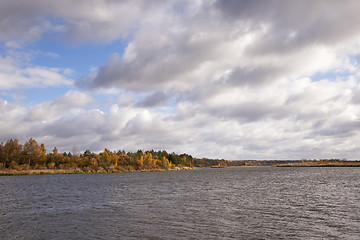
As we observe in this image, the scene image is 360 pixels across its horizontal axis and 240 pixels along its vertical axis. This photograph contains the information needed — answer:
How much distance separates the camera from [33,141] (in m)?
188

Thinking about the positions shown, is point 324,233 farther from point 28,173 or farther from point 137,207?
point 28,173

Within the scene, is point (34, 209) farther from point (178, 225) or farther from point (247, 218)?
point (247, 218)

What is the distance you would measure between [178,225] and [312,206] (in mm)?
24324

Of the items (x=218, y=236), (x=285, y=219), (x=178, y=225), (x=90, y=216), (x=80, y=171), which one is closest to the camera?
(x=218, y=236)

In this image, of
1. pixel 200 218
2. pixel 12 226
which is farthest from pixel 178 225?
pixel 12 226

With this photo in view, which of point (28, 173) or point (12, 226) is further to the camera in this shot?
point (28, 173)

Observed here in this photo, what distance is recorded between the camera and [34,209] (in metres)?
40.3

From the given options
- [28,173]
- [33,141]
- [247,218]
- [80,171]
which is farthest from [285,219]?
[33,141]

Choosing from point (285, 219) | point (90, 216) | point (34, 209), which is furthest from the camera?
point (34, 209)

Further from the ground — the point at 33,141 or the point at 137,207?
the point at 33,141

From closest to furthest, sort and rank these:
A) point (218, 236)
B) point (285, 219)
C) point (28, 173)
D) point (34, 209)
Answer: point (218, 236)
point (285, 219)
point (34, 209)
point (28, 173)

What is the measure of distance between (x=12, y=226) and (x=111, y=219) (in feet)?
34.5

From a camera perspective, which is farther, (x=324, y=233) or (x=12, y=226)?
(x=12, y=226)

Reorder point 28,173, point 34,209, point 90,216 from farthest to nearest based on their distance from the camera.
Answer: point 28,173, point 34,209, point 90,216
